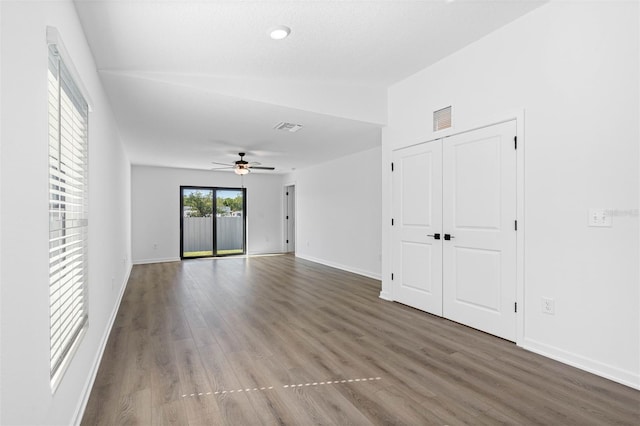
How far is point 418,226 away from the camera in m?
4.13

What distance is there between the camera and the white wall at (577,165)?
2.39 m

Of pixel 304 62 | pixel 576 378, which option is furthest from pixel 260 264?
pixel 576 378

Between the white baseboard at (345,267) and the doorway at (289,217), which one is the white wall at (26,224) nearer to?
the white baseboard at (345,267)

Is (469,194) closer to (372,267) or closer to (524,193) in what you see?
(524,193)

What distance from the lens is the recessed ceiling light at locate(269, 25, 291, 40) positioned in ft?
9.35

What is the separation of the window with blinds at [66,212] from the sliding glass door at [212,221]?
274 inches

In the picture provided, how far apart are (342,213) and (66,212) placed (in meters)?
5.93

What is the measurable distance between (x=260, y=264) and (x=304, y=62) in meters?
5.51

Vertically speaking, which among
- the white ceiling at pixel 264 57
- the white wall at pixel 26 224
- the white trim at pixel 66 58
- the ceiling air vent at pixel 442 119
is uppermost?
the white ceiling at pixel 264 57

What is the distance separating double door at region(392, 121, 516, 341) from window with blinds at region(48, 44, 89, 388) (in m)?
3.32

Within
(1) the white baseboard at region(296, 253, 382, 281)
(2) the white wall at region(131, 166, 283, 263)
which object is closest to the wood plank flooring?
(1) the white baseboard at region(296, 253, 382, 281)

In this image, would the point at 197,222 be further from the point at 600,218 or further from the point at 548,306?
the point at 600,218

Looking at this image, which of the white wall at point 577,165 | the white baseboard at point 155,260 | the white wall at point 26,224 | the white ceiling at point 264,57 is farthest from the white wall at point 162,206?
the white wall at point 577,165

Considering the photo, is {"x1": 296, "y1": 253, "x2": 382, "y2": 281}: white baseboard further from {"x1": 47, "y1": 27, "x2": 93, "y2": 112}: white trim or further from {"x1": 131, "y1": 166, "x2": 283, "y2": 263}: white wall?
{"x1": 47, "y1": 27, "x2": 93, "y2": 112}: white trim
